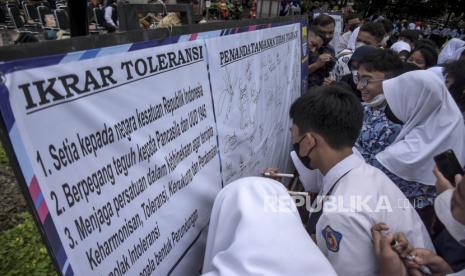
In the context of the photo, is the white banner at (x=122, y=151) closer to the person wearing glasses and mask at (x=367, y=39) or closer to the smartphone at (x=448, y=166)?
the smartphone at (x=448, y=166)

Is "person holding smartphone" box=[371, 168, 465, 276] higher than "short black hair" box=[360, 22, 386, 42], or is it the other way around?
"short black hair" box=[360, 22, 386, 42]

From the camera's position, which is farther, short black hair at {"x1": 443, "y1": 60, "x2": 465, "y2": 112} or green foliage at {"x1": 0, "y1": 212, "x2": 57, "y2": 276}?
short black hair at {"x1": 443, "y1": 60, "x2": 465, "y2": 112}

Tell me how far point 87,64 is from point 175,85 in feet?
1.60

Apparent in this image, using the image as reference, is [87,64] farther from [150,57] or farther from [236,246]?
[236,246]

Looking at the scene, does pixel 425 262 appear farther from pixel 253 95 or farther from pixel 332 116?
pixel 253 95

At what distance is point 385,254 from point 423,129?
1.39m

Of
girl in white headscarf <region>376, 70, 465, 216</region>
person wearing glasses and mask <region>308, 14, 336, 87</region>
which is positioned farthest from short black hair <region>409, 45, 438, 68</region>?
girl in white headscarf <region>376, 70, 465, 216</region>

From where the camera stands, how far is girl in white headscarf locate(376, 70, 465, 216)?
7.82ft

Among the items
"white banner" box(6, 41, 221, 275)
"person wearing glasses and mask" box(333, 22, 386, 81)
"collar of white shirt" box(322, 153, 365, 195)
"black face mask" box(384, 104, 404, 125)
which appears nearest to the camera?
"white banner" box(6, 41, 221, 275)

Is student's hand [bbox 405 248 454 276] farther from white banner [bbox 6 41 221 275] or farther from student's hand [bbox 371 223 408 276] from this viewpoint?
white banner [bbox 6 41 221 275]

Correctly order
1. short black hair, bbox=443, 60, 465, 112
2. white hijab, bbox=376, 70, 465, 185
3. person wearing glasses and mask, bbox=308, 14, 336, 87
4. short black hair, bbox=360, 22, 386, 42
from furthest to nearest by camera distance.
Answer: short black hair, bbox=360, 22, 386, 42
person wearing glasses and mask, bbox=308, 14, 336, 87
short black hair, bbox=443, 60, 465, 112
white hijab, bbox=376, 70, 465, 185

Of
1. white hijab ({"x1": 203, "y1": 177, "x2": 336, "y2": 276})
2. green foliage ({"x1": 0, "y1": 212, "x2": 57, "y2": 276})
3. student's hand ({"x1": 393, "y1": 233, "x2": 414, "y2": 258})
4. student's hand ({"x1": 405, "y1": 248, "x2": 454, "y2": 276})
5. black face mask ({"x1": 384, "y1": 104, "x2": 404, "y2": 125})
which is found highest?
white hijab ({"x1": 203, "y1": 177, "x2": 336, "y2": 276})

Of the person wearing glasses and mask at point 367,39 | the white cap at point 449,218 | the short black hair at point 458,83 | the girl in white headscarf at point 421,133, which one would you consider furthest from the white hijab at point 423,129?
the person wearing glasses and mask at point 367,39

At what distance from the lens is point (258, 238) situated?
3.81 ft
